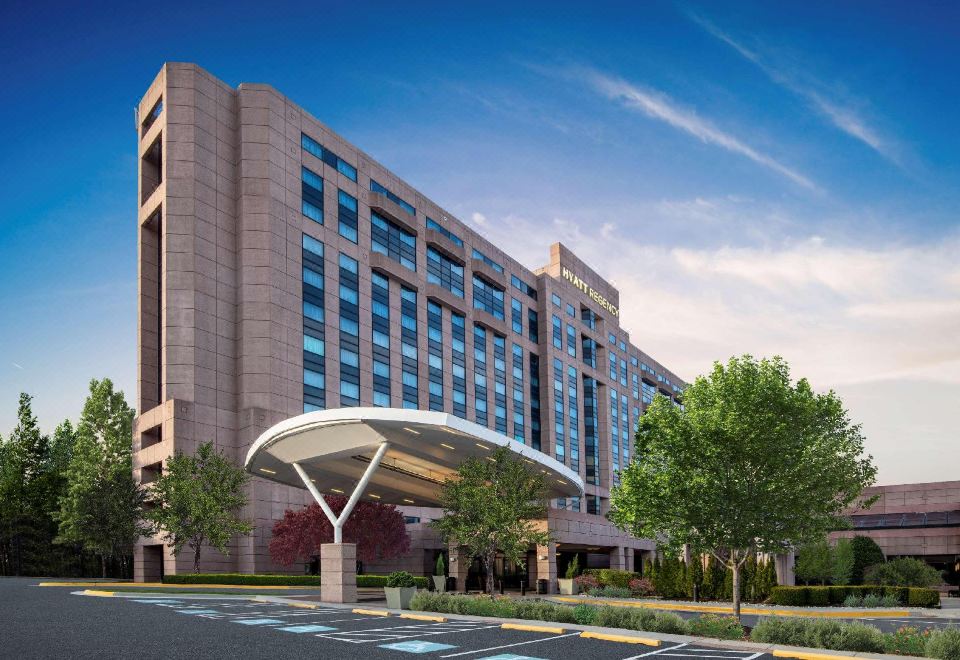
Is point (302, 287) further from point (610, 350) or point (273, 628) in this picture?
point (610, 350)

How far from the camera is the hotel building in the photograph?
66.3 m

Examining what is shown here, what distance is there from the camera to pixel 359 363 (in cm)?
7838

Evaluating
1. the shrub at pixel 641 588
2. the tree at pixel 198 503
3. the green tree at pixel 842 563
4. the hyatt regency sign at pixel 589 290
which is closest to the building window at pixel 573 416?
the hyatt regency sign at pixel 589 290

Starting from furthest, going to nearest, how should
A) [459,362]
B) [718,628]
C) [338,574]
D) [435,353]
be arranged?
[459,362], [435,353], [338,574], [718,628]

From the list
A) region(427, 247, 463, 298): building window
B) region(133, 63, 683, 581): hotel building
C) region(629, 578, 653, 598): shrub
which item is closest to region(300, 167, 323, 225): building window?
region(133, 63, 683, 581): hotel building

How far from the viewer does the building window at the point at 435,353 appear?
89.6 m

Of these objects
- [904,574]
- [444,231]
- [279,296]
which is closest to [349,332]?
[279,296]

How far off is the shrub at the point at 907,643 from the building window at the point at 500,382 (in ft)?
265

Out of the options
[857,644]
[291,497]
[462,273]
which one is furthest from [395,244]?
[857,644]

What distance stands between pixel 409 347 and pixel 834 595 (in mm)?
51206

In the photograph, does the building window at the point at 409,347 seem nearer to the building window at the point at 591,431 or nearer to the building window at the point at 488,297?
the building window at the point at 488,297

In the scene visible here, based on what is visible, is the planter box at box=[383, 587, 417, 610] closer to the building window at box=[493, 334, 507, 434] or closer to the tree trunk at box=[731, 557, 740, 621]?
the tree trunk at box=[731, 557, 740, 621]

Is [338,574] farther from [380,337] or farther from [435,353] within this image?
[435,353]

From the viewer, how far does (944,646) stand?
18016 millimetres
